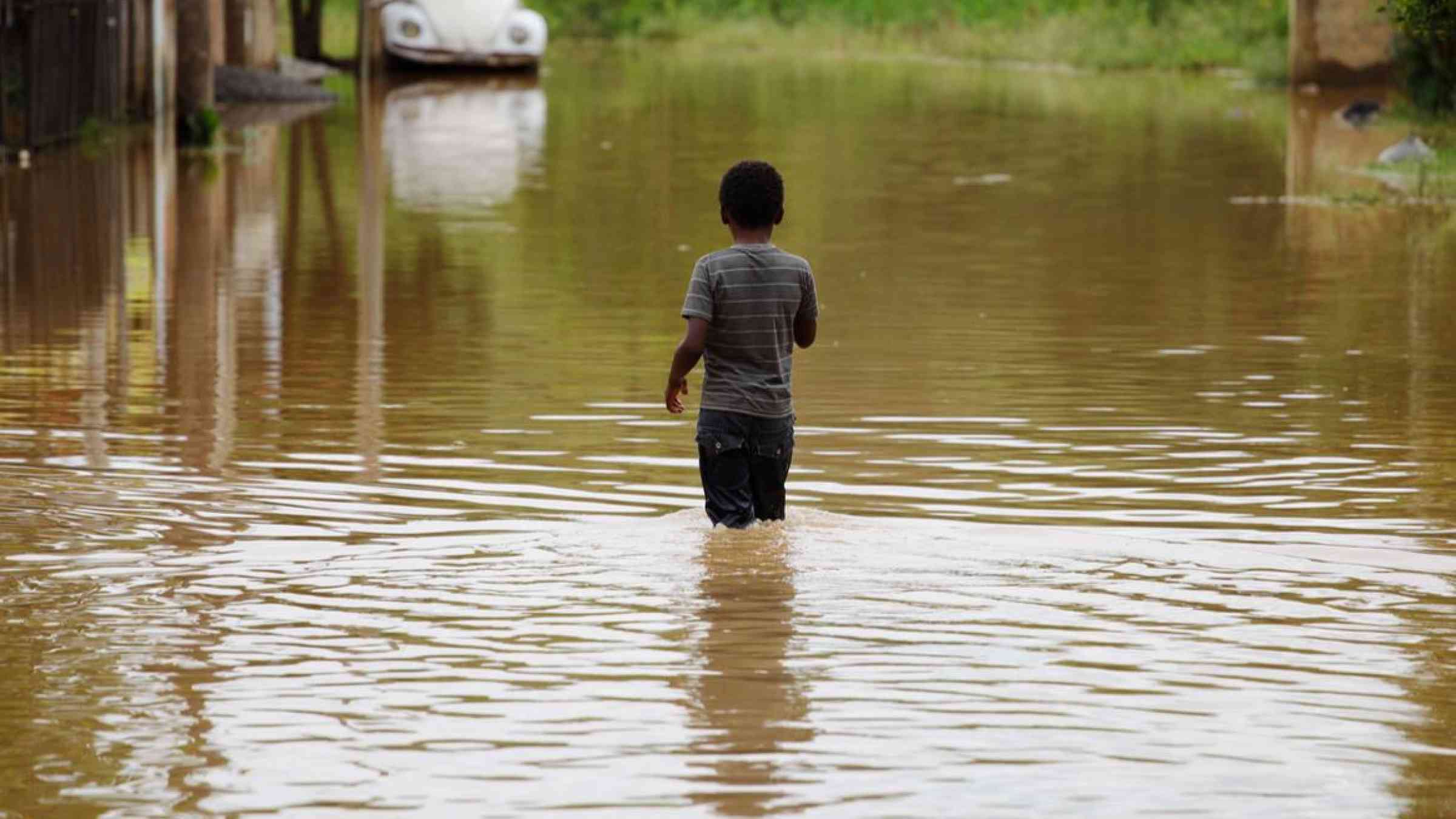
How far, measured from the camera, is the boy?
7074 millimetres

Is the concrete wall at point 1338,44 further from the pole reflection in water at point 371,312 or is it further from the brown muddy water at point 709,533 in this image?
the brown muddy water at point 709,533

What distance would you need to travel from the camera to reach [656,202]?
70.6 ft

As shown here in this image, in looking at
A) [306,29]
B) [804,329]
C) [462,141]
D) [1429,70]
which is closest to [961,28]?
[306,29]

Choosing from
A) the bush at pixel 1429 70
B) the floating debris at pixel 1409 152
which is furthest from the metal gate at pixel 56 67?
the bush at pixel 1429 70

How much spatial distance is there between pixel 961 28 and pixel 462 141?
33.5 m

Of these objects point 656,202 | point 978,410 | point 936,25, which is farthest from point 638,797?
point 936,25

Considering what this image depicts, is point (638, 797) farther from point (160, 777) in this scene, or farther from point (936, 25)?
point (936, 25)

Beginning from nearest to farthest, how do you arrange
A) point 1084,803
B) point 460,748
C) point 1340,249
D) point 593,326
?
point 1084,803
point 460,748
point 593,326
point 1340,249

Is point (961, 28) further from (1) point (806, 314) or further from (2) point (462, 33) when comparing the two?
(1) point (806, 314)

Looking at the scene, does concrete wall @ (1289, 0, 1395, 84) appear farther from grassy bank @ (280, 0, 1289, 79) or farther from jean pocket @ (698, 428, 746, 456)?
jean pocket @ (698, 428, 746, 456)

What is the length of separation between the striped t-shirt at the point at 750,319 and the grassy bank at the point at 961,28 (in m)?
36.4

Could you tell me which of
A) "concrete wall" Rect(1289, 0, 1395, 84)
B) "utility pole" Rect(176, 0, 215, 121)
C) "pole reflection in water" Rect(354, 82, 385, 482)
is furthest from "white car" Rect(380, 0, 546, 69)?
"utility pole" Rect(176, 0, 215, 121)

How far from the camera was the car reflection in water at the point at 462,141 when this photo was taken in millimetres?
22516

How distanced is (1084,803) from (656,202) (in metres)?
16.7
